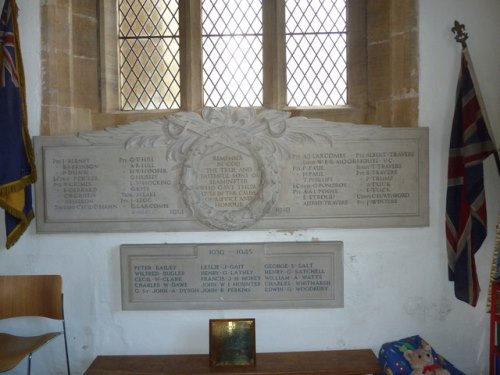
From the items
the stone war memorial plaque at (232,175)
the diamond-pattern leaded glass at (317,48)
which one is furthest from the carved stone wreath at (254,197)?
the diamond-pattern leaded glass at (317,48)

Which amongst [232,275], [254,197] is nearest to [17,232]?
[232,275]

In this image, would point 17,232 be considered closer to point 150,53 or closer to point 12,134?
point 12,134

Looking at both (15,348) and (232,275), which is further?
(232,275)

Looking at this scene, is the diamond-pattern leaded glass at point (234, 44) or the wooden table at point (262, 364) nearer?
the wooden table at point (262, 364)

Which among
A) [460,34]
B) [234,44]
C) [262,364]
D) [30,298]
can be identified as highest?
[234,44]

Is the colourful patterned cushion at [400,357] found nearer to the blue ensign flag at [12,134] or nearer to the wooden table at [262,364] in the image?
the wooden table at [262,364]

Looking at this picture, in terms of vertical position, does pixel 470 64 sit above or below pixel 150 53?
below

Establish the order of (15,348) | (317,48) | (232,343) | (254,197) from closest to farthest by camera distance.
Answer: (15,348), (232,343), (254,197), (317,48)

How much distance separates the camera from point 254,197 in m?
2.99

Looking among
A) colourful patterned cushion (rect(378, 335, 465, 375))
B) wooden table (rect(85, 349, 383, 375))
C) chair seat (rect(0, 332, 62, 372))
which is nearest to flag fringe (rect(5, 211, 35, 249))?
chair seat (rect(0, 332, 62, 372))

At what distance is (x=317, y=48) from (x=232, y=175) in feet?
4.24

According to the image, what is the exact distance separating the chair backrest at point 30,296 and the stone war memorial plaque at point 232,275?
44cm

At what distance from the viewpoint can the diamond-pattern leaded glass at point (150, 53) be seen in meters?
3.49

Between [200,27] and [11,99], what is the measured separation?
58.1 inches
